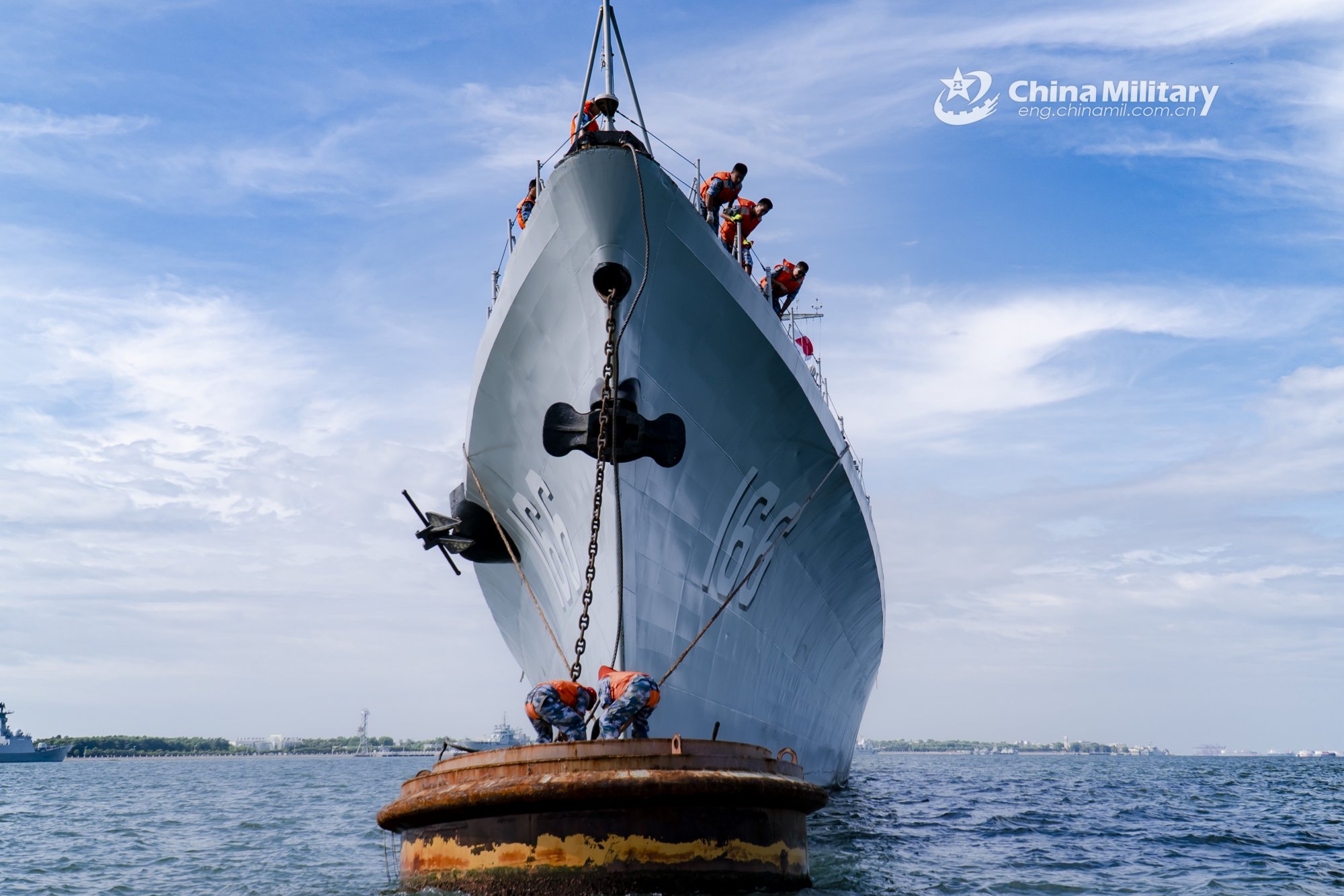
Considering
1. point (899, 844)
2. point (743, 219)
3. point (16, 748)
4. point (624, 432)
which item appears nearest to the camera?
point (624, 432)

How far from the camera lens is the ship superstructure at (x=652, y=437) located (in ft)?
31.6

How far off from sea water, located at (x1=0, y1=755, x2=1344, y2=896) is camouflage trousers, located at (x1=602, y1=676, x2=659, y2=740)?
210 cm

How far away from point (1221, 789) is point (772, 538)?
1029 inches

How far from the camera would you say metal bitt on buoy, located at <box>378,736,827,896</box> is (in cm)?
587

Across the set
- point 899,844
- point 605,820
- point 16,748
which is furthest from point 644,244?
point 16,748

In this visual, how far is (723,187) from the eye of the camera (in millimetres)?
12734

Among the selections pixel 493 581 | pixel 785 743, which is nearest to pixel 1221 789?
pixel 785 743

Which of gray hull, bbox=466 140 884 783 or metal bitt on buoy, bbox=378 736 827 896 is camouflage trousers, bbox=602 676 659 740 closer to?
metal bitt on buoy, bbox=378 736 827 896

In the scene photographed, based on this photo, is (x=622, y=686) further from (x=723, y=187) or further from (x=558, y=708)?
(x=723, y=187)

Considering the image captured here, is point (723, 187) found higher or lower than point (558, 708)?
higher

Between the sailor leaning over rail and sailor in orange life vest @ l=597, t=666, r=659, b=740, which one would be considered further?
the sailor leaning over rail

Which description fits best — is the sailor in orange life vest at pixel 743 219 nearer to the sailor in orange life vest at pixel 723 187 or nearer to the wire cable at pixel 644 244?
the sailor in orange life vest at pixel 723 187

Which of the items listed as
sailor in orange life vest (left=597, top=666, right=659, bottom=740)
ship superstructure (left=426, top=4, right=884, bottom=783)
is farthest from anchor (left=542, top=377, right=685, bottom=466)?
sailor in orange life vest (left=597, top=666, right=659, bottom=740)

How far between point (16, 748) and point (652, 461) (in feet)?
283
